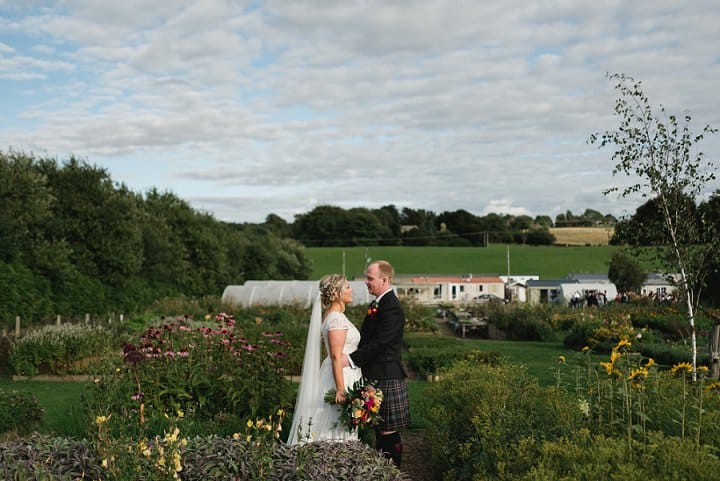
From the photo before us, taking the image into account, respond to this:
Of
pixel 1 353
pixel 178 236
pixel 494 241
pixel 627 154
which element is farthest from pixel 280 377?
pixel 494 241

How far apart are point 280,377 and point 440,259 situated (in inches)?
2873

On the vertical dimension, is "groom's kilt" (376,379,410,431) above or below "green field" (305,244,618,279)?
below

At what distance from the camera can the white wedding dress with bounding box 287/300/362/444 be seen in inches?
218

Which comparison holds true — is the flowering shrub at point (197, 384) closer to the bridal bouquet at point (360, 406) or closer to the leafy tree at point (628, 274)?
the bridal bouquet at point (360, 406)

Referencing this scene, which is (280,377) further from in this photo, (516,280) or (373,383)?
→ (516,280)

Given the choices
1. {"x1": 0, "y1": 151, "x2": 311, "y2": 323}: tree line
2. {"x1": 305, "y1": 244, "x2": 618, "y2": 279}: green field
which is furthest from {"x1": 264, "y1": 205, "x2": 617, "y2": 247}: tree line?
{"x1": 0, "y1": 151, "x2": 311, "y2": 323}: tree line

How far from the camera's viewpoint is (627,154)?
34.9 ft

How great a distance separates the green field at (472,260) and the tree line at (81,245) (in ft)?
125

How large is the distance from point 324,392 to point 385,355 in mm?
588

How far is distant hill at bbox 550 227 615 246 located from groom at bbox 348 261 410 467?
8652 cm

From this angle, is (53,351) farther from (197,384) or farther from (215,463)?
(215,463)

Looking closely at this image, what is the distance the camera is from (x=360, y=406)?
5.36 meters

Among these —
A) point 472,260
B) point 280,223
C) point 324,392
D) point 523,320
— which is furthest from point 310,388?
point 280,223

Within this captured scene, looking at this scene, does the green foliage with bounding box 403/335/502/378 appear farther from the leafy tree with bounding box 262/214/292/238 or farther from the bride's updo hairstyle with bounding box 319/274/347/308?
the leafy tree with bounding box 262/214/292/238
